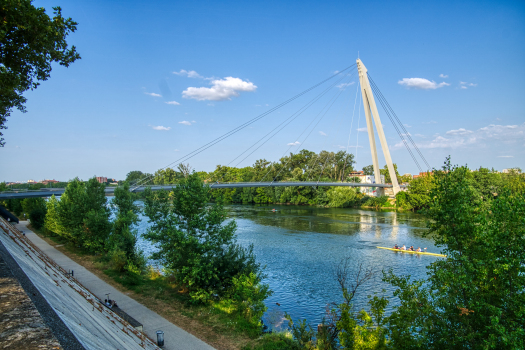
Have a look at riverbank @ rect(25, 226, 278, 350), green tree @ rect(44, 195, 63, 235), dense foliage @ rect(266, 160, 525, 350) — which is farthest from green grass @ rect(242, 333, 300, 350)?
green tree @ rect(44, 195, 63, 235)

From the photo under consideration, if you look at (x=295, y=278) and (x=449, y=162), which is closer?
(x=449, y=162)

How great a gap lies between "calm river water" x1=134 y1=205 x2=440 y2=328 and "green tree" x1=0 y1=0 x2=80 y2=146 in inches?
419

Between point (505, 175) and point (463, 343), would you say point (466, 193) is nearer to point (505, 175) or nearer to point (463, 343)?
point (463, 343)

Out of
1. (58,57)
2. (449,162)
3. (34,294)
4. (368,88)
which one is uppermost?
(368,88)

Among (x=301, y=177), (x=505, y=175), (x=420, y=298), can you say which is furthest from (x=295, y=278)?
(x=301, y=177)

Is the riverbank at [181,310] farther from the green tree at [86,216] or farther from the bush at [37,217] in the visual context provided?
the bush at [37,217]

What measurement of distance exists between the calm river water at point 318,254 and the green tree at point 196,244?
92.2 inches

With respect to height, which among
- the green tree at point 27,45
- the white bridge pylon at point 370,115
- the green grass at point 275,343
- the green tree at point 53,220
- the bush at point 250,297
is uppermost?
the white bridge pylon at point 370,115

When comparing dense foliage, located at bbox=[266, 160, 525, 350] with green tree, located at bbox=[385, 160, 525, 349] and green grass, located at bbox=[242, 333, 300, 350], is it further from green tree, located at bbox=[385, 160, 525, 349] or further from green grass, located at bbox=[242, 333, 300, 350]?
green grass, located at bbox=[242, 333, 300, 350]

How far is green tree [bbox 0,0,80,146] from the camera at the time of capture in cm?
564

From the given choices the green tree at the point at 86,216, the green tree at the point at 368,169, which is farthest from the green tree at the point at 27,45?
the green tree at the point at 368,169

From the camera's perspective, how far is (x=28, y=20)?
5.83 metres

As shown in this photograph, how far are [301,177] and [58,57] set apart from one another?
201 feet

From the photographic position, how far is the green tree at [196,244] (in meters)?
12.5
